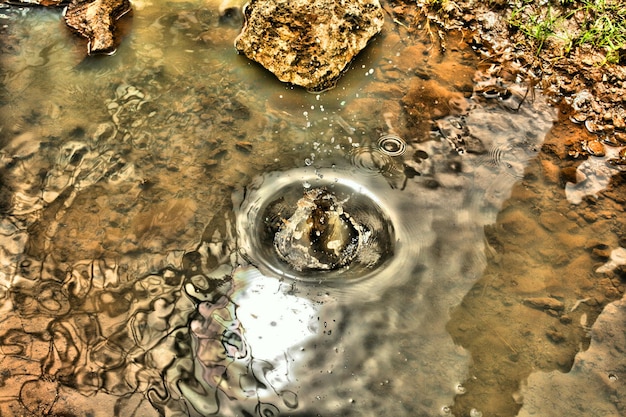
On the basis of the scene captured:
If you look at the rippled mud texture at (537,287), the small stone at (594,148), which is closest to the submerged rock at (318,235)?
the rippled mud texture at (537,287)

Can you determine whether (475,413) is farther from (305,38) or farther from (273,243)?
(305,38)

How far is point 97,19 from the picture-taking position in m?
4.57

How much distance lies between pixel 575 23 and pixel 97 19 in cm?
440

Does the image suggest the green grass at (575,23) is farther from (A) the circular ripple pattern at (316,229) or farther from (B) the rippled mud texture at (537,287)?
(A) the circular ripple pattern at (316,229)

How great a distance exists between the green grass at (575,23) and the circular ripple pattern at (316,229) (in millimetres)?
2417

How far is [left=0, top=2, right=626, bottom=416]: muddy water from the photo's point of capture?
2.81 metres

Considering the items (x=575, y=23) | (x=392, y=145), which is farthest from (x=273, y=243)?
(x=575, y=23)

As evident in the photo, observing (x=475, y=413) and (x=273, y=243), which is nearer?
(x=475, y=413)

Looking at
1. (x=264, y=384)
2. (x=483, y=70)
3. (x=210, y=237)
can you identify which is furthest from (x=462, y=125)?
(x=264, y=384)

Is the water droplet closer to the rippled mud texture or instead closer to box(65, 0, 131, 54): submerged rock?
the rippled mud texture

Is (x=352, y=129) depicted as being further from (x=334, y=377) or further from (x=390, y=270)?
(x=334, y=377)

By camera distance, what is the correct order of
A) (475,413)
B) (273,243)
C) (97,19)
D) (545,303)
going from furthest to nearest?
(97,19) → (273,243) → (545,303) → (475,413)

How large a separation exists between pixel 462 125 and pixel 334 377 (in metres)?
2.30

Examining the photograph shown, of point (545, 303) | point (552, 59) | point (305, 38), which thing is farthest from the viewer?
point (552, 59)
